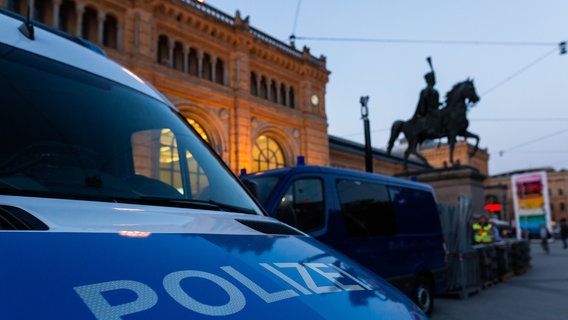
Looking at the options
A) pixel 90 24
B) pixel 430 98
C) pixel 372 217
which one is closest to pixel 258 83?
pixel 90 24

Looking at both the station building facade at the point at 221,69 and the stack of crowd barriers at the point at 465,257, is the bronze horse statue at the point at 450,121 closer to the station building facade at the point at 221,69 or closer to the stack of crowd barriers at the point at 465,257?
the station building facade at the point at 221,69

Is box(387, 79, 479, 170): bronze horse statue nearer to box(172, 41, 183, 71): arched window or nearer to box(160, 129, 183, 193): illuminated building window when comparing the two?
box(172, 41, 183, 71): arched window

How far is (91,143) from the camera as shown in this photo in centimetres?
198

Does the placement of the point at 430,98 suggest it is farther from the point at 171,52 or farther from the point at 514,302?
the point at 171,52

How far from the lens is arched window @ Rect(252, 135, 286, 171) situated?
936 inches

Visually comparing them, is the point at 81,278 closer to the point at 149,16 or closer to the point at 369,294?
the point at 369,294

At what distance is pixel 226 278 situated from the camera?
1187 mm

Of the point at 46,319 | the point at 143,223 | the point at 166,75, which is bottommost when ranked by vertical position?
the point at 46,319

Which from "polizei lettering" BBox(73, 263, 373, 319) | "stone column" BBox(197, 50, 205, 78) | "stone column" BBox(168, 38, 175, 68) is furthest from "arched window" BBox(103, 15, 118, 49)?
"polizei lettering" BBox(73, 263, 373, 319)

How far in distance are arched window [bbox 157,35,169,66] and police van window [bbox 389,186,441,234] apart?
1649cm

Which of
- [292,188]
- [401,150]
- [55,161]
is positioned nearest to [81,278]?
[55,161]

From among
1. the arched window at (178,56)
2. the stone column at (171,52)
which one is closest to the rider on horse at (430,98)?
the stone column at (171,52)

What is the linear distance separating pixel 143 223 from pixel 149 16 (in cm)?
2022

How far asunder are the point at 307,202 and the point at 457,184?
1212cm
